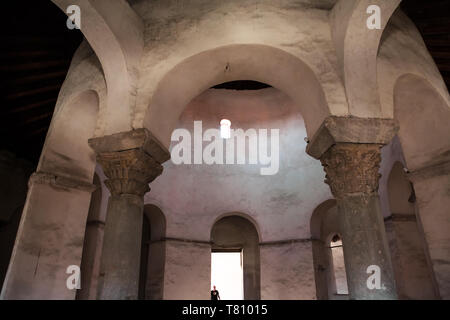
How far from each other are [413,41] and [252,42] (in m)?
2.58

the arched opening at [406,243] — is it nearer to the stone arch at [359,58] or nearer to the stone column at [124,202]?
the stone arch at [359,58]

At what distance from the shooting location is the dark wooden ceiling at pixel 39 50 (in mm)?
5438

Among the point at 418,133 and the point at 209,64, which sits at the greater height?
the point at 209,64

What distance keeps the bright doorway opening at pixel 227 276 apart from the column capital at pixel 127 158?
1175 centimetres

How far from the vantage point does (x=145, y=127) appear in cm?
476

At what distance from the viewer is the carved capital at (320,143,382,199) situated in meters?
4.18

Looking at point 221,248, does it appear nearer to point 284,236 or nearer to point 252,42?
point 284,236

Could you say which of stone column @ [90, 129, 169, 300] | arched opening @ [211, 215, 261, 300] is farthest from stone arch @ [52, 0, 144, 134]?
arched opening @ [211, 215, 261, 300]

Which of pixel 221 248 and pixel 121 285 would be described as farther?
pixel 221 248

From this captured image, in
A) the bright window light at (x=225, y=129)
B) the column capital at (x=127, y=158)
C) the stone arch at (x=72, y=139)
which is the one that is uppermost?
the bright window light at (x=225, y=129)

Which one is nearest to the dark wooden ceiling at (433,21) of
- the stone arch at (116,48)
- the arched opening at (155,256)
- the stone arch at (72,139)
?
the stone arch at (116,48)

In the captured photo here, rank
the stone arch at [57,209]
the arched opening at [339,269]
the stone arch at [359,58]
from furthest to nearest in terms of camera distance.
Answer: the arched opening at [339,269], the stone arch at [57,209], the stone arch at [359,58]

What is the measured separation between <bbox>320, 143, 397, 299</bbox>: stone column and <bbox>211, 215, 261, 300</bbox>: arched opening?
856 centimetres
